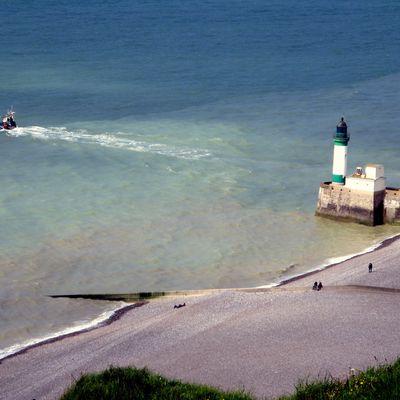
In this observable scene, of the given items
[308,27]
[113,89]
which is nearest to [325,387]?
[113,89]

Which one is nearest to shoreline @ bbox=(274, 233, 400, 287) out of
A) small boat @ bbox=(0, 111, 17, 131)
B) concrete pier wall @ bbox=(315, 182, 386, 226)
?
concrete pier wall @ bbox=(315, 182, 386, 226)

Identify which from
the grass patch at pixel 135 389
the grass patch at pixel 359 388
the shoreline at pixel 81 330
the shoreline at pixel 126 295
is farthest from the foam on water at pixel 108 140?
the grass patch at pixel 359 388

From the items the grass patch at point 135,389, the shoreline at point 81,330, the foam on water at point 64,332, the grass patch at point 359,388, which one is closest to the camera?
the grass patch at point 359,388

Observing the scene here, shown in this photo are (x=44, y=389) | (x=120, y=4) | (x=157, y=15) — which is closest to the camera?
(x=44, y=389)

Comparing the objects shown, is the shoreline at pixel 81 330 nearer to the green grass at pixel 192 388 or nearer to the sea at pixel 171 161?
the sea at pixel 171 161

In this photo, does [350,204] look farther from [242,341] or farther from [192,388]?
[192,388]

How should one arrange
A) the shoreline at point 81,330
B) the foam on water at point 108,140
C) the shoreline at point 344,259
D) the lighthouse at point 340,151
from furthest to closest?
the foam on water at point 108,140 < the lighthouse at point 340,151 < the shoreline at point 344,259 < the shoreline at point 81,330

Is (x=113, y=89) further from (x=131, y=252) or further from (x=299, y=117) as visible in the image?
(x=131, y=252)
